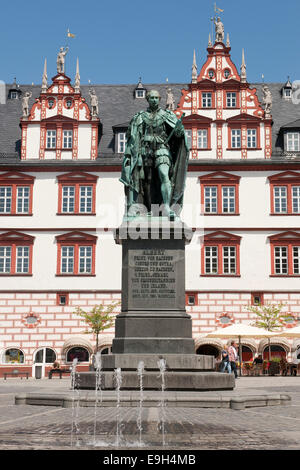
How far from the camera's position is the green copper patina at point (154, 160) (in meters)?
12.8

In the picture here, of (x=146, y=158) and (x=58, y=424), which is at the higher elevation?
(x=146, y=158)

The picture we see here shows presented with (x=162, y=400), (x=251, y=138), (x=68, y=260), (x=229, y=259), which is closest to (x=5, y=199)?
(x=68, y=260)

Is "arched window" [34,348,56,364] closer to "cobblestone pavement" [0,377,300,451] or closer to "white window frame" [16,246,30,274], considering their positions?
"white window frame" [16,246,30,274]

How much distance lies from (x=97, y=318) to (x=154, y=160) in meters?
21.1

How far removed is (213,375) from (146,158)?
4.57 metres

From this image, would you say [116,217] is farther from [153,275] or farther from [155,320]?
[155,320]

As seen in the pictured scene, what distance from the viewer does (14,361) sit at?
33594 mm

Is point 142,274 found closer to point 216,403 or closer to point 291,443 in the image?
point 216,403

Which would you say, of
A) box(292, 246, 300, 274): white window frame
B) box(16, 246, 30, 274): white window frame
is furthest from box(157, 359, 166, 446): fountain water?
box(16, 246, 30, 274): white window frame

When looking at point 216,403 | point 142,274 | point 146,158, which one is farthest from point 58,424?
point 146,158

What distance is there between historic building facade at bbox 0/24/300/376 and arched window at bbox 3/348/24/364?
5 centimetres

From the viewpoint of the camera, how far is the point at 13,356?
33.8 m

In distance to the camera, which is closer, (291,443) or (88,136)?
(291,443)

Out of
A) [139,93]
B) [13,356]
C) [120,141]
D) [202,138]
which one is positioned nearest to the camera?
[13,356]
